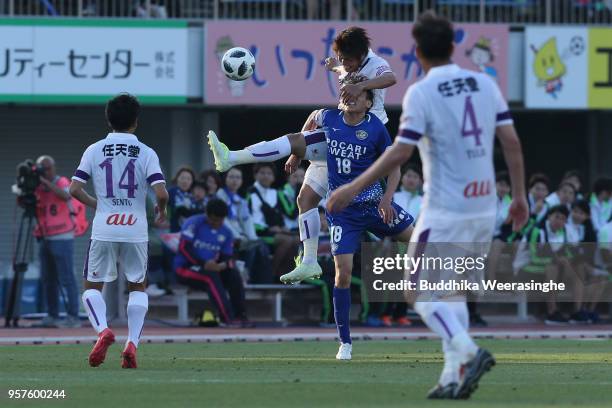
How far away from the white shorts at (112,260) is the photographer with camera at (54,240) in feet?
23.4

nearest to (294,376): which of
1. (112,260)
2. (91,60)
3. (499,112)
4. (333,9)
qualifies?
(112,260)

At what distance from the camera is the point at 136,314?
11.4 m

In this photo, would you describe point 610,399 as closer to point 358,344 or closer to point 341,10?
point 358,344

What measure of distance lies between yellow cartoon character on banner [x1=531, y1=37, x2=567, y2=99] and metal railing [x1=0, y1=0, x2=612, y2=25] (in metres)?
0.88

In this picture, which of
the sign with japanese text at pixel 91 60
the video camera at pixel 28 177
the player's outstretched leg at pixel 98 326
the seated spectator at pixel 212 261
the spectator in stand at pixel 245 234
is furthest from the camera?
the sign with japanese text at pixel 91 60

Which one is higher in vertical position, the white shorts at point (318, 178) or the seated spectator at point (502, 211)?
the white shorts at point (318, 178)

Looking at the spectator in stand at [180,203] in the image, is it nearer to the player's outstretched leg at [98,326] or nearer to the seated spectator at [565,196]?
the seated spectator at [565,196]

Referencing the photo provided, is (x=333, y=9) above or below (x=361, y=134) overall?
above

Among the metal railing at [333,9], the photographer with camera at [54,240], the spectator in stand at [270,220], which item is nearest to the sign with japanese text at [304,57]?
the metal railing at [333,9]

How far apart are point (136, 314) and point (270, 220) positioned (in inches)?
346

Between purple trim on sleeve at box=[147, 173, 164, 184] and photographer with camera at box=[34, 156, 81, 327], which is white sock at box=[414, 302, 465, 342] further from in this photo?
photographer with camera at box=[34, 156, 81, 327]

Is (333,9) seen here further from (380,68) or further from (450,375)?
(450,375)

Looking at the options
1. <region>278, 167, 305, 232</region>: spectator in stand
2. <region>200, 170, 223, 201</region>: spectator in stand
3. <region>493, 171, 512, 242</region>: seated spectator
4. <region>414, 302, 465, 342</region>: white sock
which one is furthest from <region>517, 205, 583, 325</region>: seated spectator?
<region>414, 302, 465, 342</region>: white sock

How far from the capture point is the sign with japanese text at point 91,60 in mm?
22219
